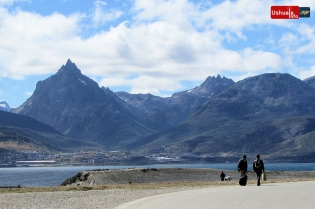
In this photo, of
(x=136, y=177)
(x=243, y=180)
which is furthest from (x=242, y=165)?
(x=136, y=177)

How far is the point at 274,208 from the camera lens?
2720 cm

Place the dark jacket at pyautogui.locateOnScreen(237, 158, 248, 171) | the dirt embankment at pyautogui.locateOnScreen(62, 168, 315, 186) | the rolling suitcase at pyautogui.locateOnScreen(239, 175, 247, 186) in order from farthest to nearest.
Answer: the dirt embankment at pyautogui.locateOnScreen(62, 168, 315, 186) < the rolling suitcase at pyautogui.locateOnScreen(239, 175, 247, 186) < the dark jacket at pyautogui.locateOnScreen(237, 158, 248, 171)

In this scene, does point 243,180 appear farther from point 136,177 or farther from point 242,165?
point 136,177

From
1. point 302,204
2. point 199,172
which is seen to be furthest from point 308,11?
point 199,172

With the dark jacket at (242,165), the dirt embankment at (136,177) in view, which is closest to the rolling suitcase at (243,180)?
the dark jacket at (242,165)

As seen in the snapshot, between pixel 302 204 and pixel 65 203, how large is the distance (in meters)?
15.2

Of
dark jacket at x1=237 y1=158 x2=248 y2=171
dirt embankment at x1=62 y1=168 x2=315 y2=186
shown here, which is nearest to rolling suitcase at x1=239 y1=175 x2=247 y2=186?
dark jacket at x1=237 y1=158 x2=248 y2=171

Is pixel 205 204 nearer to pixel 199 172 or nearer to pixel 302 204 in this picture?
pixel 302 204

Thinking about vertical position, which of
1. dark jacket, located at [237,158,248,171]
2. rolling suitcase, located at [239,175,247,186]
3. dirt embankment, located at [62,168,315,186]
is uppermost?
dark jacket, located at [237,158,248,171]

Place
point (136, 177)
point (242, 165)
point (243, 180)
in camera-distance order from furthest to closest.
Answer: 1. point (136, 177)
2. point (243, 180)
3. point (242, 165)

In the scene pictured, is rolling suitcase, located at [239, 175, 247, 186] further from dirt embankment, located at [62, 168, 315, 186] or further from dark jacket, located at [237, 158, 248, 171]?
dirt embankment, located at [62, 168, 315, 186]

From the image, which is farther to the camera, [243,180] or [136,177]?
[136,177]

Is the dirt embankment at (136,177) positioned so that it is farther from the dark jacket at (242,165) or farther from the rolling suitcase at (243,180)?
the dark jacket at (242,165)

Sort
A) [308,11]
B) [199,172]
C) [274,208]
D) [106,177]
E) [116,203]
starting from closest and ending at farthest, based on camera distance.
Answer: [274,208]
[116,203]
[308,11]
[106,177]
[199,172]
